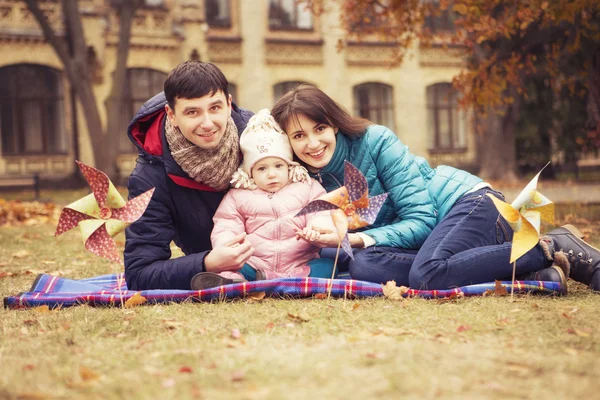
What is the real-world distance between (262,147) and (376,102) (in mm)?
20521

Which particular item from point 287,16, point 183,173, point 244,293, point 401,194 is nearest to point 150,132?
point 183,173

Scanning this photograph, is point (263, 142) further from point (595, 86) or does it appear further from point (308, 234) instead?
point (595, 86)

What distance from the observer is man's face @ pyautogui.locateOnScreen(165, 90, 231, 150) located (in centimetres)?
443

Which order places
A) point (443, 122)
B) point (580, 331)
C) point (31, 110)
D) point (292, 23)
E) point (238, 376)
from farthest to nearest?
point (443, 122) → point (292, 23) → point (31, 110) → point (580, 331) → point (238, 376)

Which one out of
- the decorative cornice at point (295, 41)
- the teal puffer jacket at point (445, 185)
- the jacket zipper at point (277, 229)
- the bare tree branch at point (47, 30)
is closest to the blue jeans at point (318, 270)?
the jacket zipper at point (277, 229)

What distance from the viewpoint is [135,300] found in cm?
445

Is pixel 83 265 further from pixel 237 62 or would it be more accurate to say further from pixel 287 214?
pixel 237 62

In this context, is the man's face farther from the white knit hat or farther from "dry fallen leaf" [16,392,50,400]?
"dry fallen leaf" [16,392,50,400]

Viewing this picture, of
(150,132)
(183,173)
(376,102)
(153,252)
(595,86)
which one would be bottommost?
(153,252)

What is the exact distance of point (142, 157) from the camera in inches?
190

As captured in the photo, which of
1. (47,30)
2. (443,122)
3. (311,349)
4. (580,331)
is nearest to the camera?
(311,349)

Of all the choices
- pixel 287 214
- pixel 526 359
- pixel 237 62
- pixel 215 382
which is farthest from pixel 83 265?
pixel 237 62

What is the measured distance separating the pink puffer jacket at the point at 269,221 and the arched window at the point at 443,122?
20.9 meters

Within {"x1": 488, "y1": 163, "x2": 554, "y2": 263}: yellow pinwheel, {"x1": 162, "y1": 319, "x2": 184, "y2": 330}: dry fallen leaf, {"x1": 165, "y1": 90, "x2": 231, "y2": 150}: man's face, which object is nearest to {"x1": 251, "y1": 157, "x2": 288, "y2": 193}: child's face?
{"x1": 165, "y1": 90, "x2": 231, "y2": 150}: man's face
